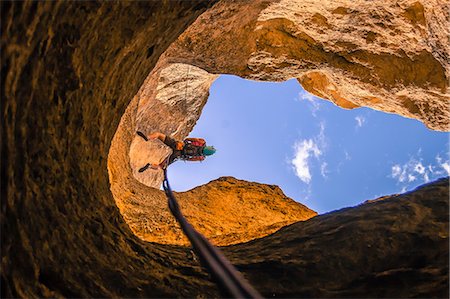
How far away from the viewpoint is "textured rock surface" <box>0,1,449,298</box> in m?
3.08

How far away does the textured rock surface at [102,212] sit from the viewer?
308 cm

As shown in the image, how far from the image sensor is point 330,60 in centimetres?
1179

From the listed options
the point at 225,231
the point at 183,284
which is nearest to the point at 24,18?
the point at 183,284

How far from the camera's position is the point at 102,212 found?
488 centimetres

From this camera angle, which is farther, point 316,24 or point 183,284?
point 316,24

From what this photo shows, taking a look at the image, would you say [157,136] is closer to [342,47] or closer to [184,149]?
[184,149]

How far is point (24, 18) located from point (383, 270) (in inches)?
167

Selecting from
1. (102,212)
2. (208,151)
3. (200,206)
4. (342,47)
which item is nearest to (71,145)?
(102,212)

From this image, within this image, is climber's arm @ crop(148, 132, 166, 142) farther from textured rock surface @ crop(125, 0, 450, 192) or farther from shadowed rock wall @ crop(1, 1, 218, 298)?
shadowed rock wall @ crop(1, 1, 218, 298)

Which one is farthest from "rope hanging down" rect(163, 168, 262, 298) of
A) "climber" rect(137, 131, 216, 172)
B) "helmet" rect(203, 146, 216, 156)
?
"helmet" rect(203, 146, 216, 156)

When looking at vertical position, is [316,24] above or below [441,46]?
above

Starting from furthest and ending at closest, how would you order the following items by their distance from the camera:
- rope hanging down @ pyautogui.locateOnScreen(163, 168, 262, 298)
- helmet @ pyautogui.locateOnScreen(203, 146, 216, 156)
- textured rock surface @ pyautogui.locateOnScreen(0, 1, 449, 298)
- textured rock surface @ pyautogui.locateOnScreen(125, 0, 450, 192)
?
helmet @ pyautogui.locateOnScreen(203, 146, 216, 156), textured rock surface @ pyautogui.locateOnScreen(125, 0, 450, 192), textured rock surface @ pyautogui.locateOnScreen(0, 1, 449, 298), rope hanging down @ pyautogui.locateOnScreen(163, 168, 262, 298)

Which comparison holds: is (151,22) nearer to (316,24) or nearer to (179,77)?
(316,24)

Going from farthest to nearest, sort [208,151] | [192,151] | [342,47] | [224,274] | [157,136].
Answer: [208,151] < [192,151] < [157,136] < [342,47] < [224,274]
